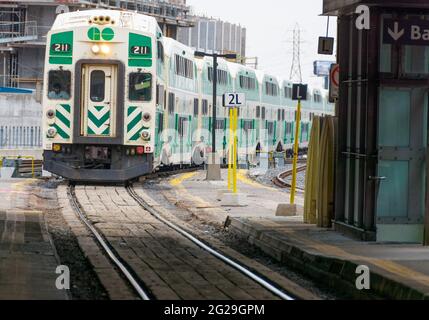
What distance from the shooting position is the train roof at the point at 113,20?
26188 millimetres

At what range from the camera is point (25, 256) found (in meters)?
13.3

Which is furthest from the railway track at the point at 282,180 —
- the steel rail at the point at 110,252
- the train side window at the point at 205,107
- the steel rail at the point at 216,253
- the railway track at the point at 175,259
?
the railway track at the point at 175,259

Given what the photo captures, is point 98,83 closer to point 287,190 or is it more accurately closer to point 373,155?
point 287,190

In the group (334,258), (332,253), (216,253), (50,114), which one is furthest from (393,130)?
(50,114)

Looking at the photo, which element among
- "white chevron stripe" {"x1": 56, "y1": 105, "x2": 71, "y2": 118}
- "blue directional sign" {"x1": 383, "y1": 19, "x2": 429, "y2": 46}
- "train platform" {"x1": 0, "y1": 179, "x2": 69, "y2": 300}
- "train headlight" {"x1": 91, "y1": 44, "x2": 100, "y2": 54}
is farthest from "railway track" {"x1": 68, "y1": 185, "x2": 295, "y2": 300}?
"train headlight" {"x1": 91, "y1": 44, "x2": 100, "y2": 54}

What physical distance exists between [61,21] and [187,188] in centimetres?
551

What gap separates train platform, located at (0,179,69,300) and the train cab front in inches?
167

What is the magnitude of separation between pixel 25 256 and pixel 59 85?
1355cm

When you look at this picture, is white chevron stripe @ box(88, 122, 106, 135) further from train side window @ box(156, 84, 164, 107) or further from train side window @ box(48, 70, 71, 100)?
train side window @ box(156, 84, 164, 107)

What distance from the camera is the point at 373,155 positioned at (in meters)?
14.1

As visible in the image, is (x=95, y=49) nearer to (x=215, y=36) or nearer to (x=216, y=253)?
(x=216, y=253)

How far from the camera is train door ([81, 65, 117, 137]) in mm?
26125

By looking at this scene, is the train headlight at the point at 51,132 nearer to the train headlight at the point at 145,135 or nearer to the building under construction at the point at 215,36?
the train headlight at the point at 145,135
